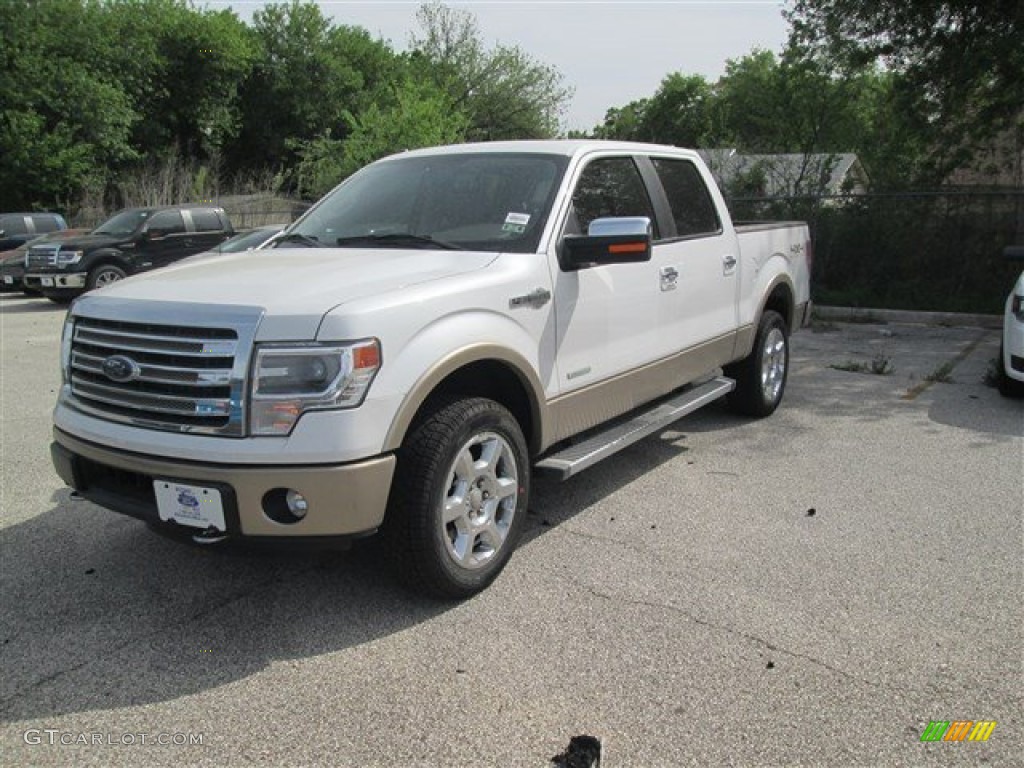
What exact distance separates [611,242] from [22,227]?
21.5m

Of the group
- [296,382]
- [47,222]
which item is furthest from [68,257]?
[296,382]

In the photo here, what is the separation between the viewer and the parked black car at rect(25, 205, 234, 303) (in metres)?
15.2

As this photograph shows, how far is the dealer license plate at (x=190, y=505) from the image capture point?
3.01 m

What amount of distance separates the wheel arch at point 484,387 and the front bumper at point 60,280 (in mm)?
13874

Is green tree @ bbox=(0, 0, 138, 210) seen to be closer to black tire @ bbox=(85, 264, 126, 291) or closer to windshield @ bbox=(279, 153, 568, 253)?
black tire @ bbox=(85, 264, 126, 291)

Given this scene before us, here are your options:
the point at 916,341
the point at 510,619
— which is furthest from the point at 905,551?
the point at 916,341

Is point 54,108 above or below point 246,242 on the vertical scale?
above

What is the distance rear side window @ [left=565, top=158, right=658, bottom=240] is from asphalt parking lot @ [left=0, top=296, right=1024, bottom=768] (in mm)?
1624

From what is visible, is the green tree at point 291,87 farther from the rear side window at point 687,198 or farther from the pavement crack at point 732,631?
the pavement crack at point 732,631

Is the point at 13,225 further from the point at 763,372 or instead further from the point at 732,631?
the point at 732,631

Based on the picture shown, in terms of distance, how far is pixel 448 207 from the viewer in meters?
4.26

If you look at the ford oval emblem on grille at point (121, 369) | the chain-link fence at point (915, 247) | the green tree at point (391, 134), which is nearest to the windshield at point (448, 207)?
the ford oval emblem on grille at point (121, 369)

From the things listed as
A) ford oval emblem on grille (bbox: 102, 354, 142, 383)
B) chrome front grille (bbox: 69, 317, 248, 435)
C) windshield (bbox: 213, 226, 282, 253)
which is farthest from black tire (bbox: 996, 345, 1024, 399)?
windshield (bbox: 213, 226, 282, 253)

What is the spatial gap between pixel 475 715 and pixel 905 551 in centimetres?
245
